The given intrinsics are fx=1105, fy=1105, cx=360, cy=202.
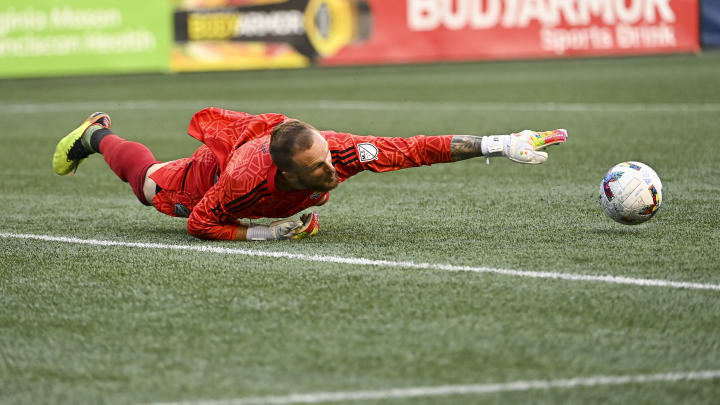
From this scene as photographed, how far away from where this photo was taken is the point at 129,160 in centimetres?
639

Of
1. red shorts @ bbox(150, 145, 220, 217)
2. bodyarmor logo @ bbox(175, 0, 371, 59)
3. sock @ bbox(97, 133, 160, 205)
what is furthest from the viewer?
bodyarmor logo @ bbox(175, 0, 371, 59)

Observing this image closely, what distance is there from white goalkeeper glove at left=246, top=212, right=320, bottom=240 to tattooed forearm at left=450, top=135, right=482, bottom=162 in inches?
36.5

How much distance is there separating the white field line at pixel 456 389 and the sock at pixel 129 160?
3.11 metres

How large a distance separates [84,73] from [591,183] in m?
14.2

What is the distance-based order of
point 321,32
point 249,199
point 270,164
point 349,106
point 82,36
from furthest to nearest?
point 321,32 → point 82,36 → point 349,106 → point 249,199 → point 270,164

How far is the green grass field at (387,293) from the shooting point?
3.57m

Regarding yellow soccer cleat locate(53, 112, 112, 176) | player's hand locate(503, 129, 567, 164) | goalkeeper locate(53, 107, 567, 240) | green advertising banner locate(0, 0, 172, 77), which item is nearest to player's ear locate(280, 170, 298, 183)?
goalkeeper locate(53, 107, 567, 240)

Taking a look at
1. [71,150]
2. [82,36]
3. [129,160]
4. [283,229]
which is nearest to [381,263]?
[283,229]

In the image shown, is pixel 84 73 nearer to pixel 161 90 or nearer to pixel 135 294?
pixel 161 90

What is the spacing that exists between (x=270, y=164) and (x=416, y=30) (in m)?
15.2

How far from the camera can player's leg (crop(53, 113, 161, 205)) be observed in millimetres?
6352

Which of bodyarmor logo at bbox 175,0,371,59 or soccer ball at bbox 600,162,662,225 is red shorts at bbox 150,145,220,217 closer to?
soccer ball at bbox 600,162,662,225

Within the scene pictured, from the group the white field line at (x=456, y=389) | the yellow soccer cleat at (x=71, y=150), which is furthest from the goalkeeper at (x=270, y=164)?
the white field line at (x=456, y=389)

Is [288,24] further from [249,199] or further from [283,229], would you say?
[249,199]
